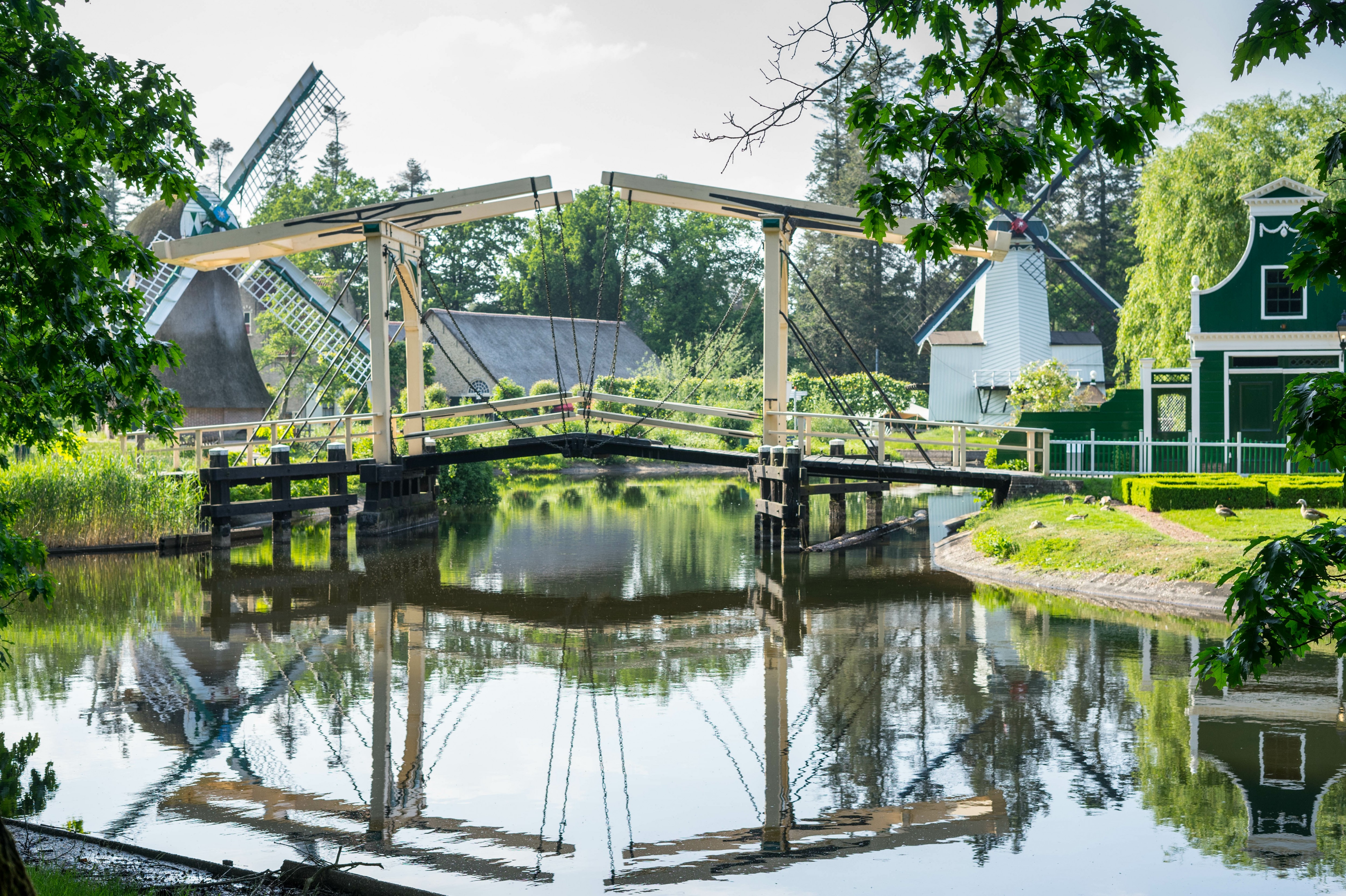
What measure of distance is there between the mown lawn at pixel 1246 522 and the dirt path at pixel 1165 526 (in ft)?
0.26

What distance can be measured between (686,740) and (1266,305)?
1917 centimetres

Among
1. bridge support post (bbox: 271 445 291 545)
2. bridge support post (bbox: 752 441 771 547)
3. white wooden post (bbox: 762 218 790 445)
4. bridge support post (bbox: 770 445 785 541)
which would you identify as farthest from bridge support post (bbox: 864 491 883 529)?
bridge support post (bbox: 271 445 291 545)

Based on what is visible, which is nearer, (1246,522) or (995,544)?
(1246,522)

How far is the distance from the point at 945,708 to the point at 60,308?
6.49 metres

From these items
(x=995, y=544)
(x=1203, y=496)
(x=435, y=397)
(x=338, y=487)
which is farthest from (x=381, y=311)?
(x=1203, y=496)

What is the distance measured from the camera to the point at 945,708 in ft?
27.8

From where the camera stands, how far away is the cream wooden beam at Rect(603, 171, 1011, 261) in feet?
57.3

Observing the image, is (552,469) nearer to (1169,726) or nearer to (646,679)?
(646,679)

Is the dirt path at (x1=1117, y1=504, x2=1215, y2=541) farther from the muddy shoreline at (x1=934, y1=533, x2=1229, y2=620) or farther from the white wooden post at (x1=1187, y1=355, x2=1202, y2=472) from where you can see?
the white wooden post at (x1=1187, y1=355, x2=1202, y2=472)

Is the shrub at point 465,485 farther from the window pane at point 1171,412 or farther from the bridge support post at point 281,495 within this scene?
the window pane at point 1171,412

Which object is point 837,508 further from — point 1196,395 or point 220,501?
point 220,501

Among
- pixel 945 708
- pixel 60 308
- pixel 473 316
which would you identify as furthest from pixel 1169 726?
pixel 473 316

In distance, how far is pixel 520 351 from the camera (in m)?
44.2

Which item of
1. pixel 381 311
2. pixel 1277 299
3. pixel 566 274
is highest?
pixel 566 274
